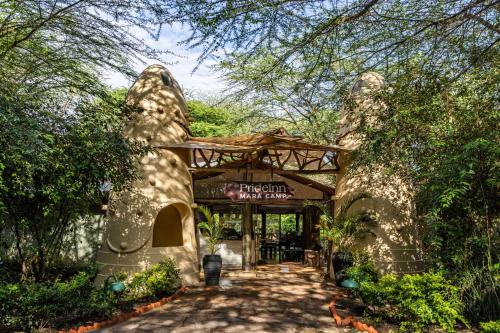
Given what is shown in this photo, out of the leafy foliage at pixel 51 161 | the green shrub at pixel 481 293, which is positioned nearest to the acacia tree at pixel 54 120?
the leafy foliage at pixel 51 161

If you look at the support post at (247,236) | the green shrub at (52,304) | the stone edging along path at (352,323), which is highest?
the support post at (247,236)

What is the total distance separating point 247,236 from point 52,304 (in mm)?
6972

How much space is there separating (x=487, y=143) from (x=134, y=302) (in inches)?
253

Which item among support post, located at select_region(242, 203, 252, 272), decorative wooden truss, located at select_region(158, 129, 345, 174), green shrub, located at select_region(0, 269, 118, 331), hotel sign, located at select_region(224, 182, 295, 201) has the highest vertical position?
decorative wooden truss, located at select_region(158, 129, 345, 174)

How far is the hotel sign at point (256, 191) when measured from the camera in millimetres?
11562

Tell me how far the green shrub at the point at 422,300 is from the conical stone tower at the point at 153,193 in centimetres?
517

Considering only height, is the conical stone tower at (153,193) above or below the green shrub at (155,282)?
above

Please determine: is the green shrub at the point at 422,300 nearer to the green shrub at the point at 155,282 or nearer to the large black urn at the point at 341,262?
the large black urn at the point at 341,262

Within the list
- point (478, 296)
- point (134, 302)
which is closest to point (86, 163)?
point (134, 302)

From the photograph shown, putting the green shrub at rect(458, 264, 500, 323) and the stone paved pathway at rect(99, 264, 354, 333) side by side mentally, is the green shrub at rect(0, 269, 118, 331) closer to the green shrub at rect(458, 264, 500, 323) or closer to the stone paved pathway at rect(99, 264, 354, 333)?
the stone paved pathway at rect(99, 264, 354, 333)

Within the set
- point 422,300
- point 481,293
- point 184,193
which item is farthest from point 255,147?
point 481,293

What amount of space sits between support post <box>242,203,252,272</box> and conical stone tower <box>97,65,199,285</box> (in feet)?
7.35

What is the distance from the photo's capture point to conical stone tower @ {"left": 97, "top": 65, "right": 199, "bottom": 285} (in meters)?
9.60

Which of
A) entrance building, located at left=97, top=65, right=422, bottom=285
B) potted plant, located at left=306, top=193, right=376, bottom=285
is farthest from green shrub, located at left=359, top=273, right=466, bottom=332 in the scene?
potted plant, located at left=306, top=193, right=376, bottom=285
